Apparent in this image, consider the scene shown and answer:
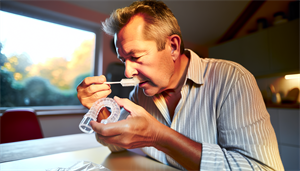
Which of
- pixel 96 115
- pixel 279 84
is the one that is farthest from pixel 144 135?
pixel 279 84

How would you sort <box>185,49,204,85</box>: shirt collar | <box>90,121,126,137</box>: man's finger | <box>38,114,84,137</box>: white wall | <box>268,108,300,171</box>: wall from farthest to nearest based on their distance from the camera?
<box>38,114,84,137</box>: white wall
<box>268,108,300,171</box>: wall
<box>185,49,204,85</box>: shirt collar
<box>90,121,126,137</box>: man's finger

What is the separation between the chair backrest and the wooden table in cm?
66

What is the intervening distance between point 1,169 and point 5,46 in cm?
241

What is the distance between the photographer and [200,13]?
3.52 m

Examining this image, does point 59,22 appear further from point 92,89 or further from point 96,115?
point 96,115

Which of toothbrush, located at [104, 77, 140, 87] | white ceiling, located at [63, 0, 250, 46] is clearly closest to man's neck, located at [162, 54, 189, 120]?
toothbrush, located at [104, 77, 140, 87]

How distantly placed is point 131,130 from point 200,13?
354cm

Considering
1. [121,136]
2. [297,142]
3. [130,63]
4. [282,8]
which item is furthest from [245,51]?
[121,136]

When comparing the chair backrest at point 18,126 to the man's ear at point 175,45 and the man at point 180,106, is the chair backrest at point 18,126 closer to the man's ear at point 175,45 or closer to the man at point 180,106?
the man at point 180,106

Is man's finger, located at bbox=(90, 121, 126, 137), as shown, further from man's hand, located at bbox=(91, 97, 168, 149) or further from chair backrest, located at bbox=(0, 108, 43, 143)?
chair backrest, located at bbox=(0, 108, 43, 143)

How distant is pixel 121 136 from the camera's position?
1.80 feet

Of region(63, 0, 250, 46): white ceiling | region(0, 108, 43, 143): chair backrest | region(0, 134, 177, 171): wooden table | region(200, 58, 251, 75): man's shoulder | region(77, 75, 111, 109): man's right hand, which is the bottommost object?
region(0, 108, 43, 143): chair backrest

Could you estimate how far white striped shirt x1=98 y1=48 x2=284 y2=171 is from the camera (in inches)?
25.4

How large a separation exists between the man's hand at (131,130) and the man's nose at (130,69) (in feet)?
0.80
